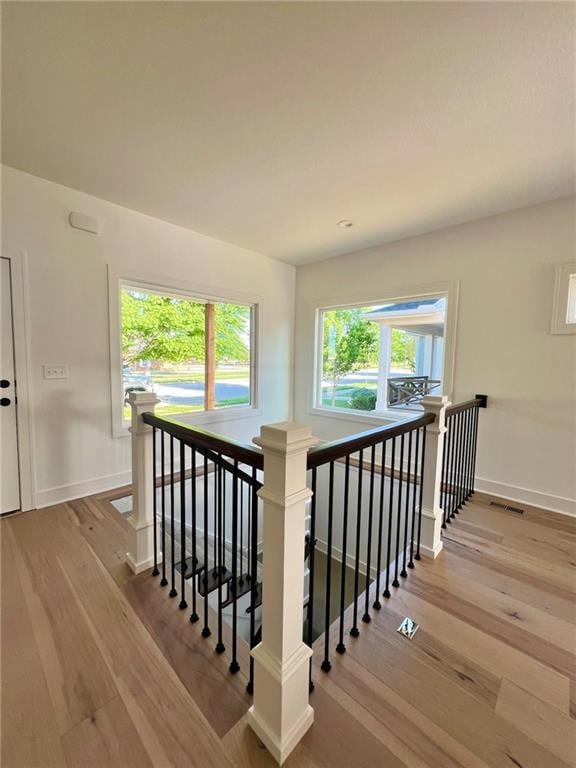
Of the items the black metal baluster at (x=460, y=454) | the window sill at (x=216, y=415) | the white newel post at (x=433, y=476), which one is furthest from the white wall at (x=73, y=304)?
the black metal baluster at (x=460, y=454)

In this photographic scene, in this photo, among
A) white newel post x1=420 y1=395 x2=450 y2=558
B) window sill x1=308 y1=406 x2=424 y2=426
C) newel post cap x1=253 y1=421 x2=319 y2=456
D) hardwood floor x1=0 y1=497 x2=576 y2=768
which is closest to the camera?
newel post cap x1=253 y1=421 x2=319 y2=456

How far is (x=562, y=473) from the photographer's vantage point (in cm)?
Answer: 262

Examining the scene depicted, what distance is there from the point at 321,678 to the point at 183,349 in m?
3.02

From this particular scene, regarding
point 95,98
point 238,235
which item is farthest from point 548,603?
point 238,235

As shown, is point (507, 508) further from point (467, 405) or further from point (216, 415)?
point (216, 415)

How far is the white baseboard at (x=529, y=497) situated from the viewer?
260 centimetres

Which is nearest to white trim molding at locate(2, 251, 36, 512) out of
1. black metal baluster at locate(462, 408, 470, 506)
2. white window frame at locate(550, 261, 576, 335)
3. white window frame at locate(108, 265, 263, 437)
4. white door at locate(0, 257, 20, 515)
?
white door at locate(0, 257, 20, 515)

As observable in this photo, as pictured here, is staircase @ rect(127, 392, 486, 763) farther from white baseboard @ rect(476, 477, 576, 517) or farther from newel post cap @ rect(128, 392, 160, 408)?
white baseboard @ rect(476, 477, 576, 517)

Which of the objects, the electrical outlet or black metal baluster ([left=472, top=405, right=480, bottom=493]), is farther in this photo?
black metal baluster ([left=472, top=405, right=480, bottom=493])

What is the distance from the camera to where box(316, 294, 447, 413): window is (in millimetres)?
3477

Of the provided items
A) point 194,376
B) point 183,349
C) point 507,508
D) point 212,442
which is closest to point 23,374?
point 183,349

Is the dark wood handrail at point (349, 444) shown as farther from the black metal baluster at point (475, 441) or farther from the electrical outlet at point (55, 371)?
the electrical outlet at point (55, 371)

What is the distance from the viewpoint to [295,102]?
1621 mm

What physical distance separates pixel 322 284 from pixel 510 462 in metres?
2.94
